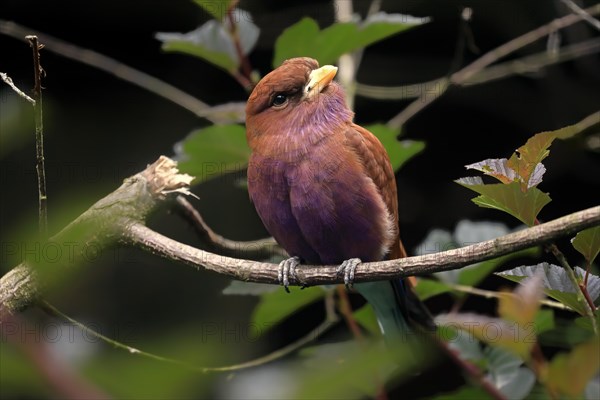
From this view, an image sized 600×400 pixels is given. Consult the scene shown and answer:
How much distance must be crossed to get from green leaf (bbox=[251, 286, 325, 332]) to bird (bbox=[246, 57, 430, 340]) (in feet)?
0.27

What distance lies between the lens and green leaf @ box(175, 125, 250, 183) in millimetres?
2041

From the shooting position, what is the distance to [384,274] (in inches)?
58.4

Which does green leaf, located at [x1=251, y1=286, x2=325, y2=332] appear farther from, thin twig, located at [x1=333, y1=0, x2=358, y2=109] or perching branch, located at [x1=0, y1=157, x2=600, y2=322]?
thin twig, located at [x1=333, y1=0, x2=358, y2=109]

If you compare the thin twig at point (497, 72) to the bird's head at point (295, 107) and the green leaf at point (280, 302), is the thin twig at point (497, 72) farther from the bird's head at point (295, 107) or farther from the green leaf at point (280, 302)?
the green leaf at point (280, 302)

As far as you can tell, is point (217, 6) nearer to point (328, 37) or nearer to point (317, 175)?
point (328, 37)

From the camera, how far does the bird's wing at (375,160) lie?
76.3 inches

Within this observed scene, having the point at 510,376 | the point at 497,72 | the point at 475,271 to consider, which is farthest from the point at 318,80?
the point at 497,72

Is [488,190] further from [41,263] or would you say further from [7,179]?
[7,179]

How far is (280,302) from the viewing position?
2047mm

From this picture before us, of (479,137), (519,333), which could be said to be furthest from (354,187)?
(479,137)

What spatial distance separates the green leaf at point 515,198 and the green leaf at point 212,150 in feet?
3.10

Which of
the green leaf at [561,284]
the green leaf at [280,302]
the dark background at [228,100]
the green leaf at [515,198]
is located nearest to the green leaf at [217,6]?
the green leaf at [280,302]

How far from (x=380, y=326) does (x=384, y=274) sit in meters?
0.72

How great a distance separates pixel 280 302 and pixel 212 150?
45cm
